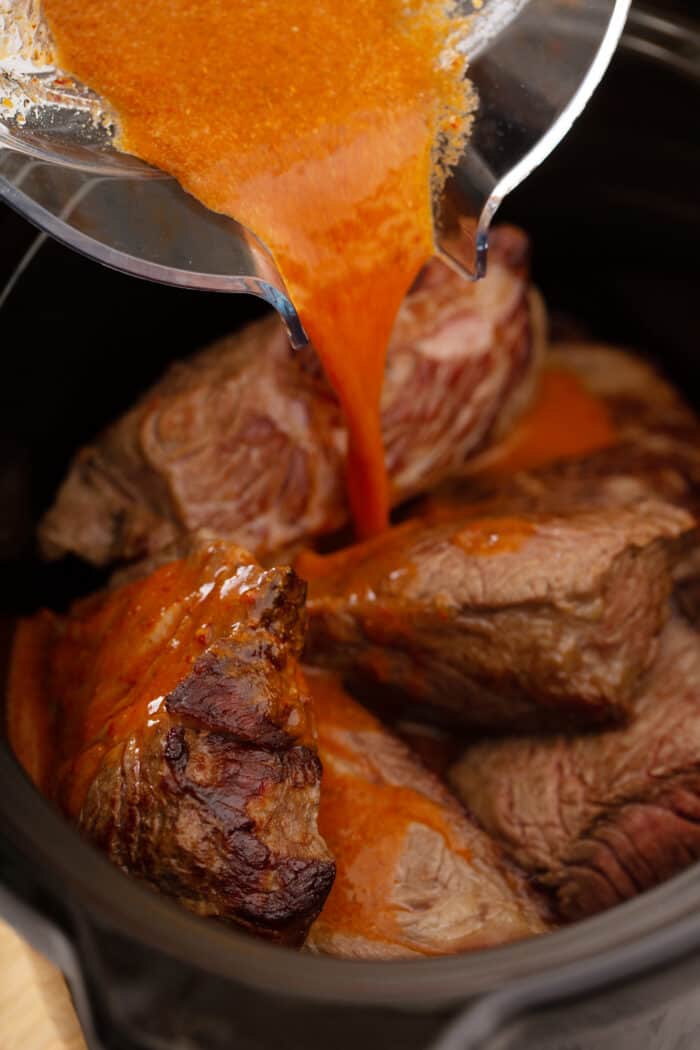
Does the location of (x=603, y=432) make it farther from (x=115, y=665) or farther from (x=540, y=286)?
(x=115, y=665)

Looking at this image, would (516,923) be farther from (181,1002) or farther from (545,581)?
(181,1002)

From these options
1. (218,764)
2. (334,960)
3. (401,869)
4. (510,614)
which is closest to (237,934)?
(334,960)

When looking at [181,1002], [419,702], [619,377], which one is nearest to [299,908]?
[181,1002]

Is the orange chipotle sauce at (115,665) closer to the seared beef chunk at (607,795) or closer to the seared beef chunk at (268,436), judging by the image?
the seared beef chunk at (268,436)

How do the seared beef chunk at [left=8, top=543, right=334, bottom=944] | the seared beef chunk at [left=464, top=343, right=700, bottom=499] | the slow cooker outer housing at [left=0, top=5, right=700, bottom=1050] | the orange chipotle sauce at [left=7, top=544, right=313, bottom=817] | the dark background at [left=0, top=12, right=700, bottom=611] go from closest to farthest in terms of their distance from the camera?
the slow cooker outer housing at [left=0, top=5, right=700, bottom=1050] → the seared beef chunk at [left=8, top=543, right=334, bottom=944] → the orange chipotle sauce at [left=7, top=544, right=313, bottom=817] → the dark background at [left=0, top=12, right=700, bottom=611] → the seared beef chunk at [left=464, top=343, right=700, bottom=499]

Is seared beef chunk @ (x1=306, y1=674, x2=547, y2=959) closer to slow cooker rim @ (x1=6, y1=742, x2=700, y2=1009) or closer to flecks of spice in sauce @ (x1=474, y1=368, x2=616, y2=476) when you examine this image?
slow cooker rim @ (x1=6, y1=742, x2=700, y2=1009)

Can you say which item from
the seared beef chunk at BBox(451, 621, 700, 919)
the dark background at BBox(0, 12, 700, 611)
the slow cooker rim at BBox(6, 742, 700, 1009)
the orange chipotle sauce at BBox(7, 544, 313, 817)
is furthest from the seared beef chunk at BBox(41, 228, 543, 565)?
the slow cooker rim at BBox(6, 742, 700, 1009)
